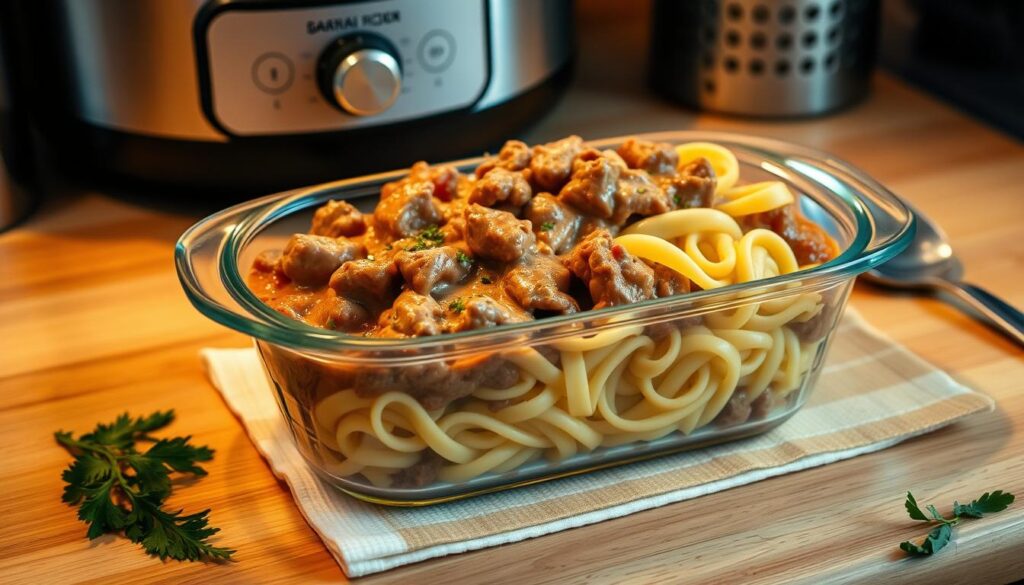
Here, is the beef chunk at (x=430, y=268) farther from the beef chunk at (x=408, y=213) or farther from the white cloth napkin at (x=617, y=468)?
the white cloth napkin at (x=617, y=468)

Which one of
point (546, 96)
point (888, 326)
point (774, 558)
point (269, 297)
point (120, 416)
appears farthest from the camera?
point (546, 96)

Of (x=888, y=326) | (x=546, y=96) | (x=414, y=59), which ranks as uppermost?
(x=414, y=59)

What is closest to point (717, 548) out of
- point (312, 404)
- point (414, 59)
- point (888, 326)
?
point (312, 404)

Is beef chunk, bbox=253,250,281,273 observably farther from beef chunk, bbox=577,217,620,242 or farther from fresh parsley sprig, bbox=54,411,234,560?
beef chunk, bbox=577,217,620,242

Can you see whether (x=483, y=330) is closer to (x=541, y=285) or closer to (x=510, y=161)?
(x=541, y=285)

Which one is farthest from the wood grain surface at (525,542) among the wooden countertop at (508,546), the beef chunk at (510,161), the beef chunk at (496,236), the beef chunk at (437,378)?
the beef chunk at (510,161)

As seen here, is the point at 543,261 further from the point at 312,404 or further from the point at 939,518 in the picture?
the point at 939,518

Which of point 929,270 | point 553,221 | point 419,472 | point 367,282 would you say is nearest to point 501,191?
point 553,221
